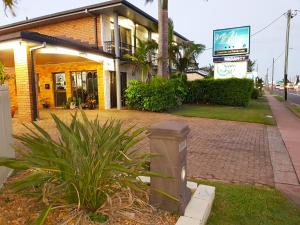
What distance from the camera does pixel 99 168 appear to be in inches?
105

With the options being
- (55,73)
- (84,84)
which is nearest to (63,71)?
(55,73)

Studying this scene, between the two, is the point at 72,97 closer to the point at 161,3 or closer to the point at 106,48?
the point at 106,48

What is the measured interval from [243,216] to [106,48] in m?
14.6

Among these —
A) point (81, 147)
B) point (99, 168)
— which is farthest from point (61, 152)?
point (99, 168)

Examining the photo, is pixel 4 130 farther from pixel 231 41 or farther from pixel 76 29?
pixel 231 41

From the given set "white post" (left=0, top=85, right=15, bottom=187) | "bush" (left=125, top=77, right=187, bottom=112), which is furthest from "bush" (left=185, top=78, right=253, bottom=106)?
"white post" (left=0, top=85, right=15, bottom=187)

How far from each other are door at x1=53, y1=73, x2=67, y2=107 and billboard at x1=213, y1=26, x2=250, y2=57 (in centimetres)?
1272

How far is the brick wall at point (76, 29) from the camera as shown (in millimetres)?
16344

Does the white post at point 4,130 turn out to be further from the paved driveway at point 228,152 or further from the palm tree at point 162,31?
the palm tree at point 162,31

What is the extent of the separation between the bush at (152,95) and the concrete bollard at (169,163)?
11.2 m

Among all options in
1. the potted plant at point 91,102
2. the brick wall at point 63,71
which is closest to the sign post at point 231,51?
the brick wall at point 63,71

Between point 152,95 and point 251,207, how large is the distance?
11.0 meters

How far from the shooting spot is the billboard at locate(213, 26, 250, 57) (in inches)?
845

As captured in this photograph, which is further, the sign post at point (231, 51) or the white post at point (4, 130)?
the sign post at point (231, 51)
